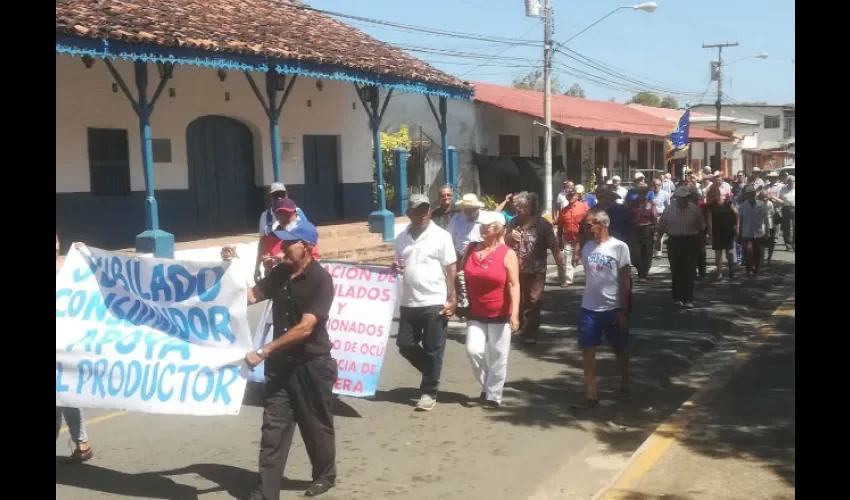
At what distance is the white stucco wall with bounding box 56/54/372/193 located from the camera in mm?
15383

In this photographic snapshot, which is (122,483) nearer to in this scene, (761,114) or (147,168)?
(147,168)

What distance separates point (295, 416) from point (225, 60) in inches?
440

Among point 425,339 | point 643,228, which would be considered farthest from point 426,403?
point 643,228

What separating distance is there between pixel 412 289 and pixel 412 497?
2145mm

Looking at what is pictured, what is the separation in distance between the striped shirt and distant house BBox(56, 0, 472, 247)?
775 cm

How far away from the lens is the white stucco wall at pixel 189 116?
1538 centimetres

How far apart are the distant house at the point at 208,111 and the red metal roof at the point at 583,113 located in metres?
8.64

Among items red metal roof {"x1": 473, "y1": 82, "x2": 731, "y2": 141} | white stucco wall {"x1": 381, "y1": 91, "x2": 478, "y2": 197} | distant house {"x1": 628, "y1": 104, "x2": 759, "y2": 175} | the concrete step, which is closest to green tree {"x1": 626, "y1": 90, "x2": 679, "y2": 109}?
distant house {"x1": 628, "y1": 104, "x2": 759, "y2": 175}

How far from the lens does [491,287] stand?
7008 millimetres

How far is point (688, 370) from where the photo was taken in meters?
8.80

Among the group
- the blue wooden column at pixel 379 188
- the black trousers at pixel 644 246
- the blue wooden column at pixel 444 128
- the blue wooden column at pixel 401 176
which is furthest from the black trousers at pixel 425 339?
the blue wooden column at pixel 401 176

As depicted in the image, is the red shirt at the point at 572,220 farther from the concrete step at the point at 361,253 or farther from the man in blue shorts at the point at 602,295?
the man in blue shorts at the point at 602,295
